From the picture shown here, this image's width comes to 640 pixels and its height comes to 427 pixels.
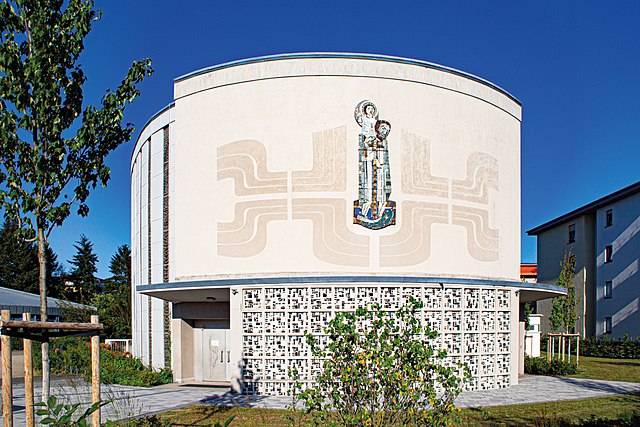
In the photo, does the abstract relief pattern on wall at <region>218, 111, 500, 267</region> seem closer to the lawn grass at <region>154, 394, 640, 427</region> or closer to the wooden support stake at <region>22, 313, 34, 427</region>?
the lawn grass at <region>154, 394, 640, 427</region>

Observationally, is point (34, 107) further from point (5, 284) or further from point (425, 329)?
point (5, 284)

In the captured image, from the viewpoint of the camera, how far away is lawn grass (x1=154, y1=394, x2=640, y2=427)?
12.2 metres

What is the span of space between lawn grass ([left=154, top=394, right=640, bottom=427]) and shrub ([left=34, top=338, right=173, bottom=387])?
12.9 ft

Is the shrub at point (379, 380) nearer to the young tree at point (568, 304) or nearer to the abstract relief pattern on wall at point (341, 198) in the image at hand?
the abstract relief pattern on wall at point (341, 198)

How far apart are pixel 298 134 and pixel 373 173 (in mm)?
2522

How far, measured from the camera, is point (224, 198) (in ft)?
60.8

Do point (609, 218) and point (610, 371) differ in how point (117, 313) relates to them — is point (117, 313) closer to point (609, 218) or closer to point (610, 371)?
point (610, 371)

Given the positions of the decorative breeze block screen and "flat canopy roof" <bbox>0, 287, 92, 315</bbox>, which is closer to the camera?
the decorative breeze block screen

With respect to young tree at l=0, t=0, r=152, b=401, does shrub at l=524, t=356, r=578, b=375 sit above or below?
below

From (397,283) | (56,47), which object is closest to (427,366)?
(56,47)

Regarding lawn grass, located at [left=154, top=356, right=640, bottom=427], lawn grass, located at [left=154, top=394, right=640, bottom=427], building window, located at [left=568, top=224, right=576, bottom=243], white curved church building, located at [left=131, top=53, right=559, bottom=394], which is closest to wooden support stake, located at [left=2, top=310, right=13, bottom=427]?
lawn grass, located at [left=154, top=356, right=640, bottom=427]

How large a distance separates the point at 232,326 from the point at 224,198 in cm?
399

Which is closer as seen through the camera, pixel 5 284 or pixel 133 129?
pixel 133 129

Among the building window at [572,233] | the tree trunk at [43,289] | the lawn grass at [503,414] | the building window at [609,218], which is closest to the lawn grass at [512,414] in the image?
the lawn grass at [503,414]
